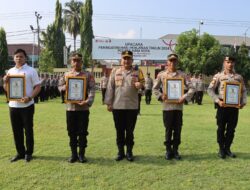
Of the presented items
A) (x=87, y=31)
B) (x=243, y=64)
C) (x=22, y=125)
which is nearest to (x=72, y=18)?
(x=87, y=31)

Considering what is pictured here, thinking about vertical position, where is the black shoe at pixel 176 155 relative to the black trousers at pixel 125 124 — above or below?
below

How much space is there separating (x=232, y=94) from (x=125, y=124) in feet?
6.25

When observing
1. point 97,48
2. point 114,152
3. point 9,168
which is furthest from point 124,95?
point 97,48

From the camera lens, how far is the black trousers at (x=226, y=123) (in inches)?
268

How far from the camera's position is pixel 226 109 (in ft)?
22.2

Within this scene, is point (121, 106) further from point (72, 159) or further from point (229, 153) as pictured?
point (229, 153)

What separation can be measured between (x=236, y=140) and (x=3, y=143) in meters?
4.94

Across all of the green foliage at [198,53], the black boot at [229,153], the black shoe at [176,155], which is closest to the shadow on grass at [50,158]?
the black shoe at [176,155]

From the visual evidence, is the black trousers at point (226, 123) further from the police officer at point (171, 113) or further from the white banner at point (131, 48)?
the white banner at point (131, 48)

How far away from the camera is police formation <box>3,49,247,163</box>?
6426 mm

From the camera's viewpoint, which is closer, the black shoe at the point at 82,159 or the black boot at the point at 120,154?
the black shoe at the point at 82,159

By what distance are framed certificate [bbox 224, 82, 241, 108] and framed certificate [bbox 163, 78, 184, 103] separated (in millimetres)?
767

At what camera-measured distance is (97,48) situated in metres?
37.6

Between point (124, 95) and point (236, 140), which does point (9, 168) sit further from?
point (236, 140)
